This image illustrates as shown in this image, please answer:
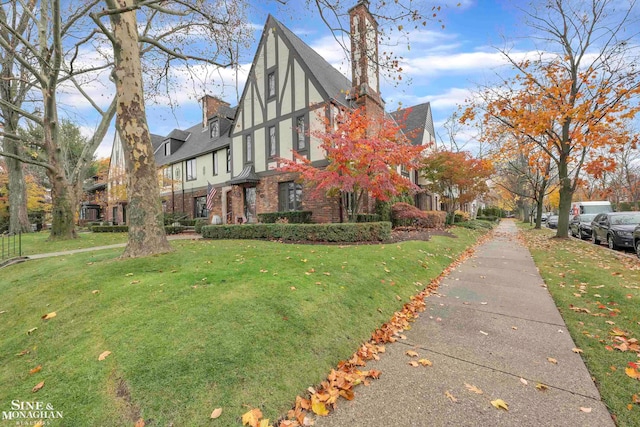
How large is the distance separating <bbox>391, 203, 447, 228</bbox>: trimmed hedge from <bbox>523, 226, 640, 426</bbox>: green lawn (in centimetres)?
836

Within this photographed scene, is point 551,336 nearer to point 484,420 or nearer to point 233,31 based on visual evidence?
point 484,420

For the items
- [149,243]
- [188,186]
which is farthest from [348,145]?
[188,186]

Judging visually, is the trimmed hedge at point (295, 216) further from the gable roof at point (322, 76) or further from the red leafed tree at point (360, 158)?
the gable roof at point (322, 76)

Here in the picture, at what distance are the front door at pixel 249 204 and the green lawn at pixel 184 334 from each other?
→ 12915 mm

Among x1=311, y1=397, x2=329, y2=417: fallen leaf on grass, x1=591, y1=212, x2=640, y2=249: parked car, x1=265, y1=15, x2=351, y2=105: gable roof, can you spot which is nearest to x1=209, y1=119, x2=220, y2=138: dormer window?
x1=265, y1=15, x2=351, y2=105: gable roof

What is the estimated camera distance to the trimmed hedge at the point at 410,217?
1672 centimetres

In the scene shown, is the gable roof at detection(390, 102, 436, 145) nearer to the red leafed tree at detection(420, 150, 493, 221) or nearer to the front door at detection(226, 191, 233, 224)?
the red leafed tree at detection(420, 150, 493, 221)

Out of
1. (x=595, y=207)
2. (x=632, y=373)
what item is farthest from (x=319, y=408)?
(x=595, y=207)

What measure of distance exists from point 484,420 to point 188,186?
87.0 ft

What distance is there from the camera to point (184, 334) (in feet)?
10.00

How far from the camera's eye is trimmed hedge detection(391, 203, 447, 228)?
1672cm

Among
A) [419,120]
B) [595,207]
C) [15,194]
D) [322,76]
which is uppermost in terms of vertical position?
[419,120]

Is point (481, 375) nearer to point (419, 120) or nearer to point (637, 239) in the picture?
point (637, 239)

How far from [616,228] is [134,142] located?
56.3 ft
